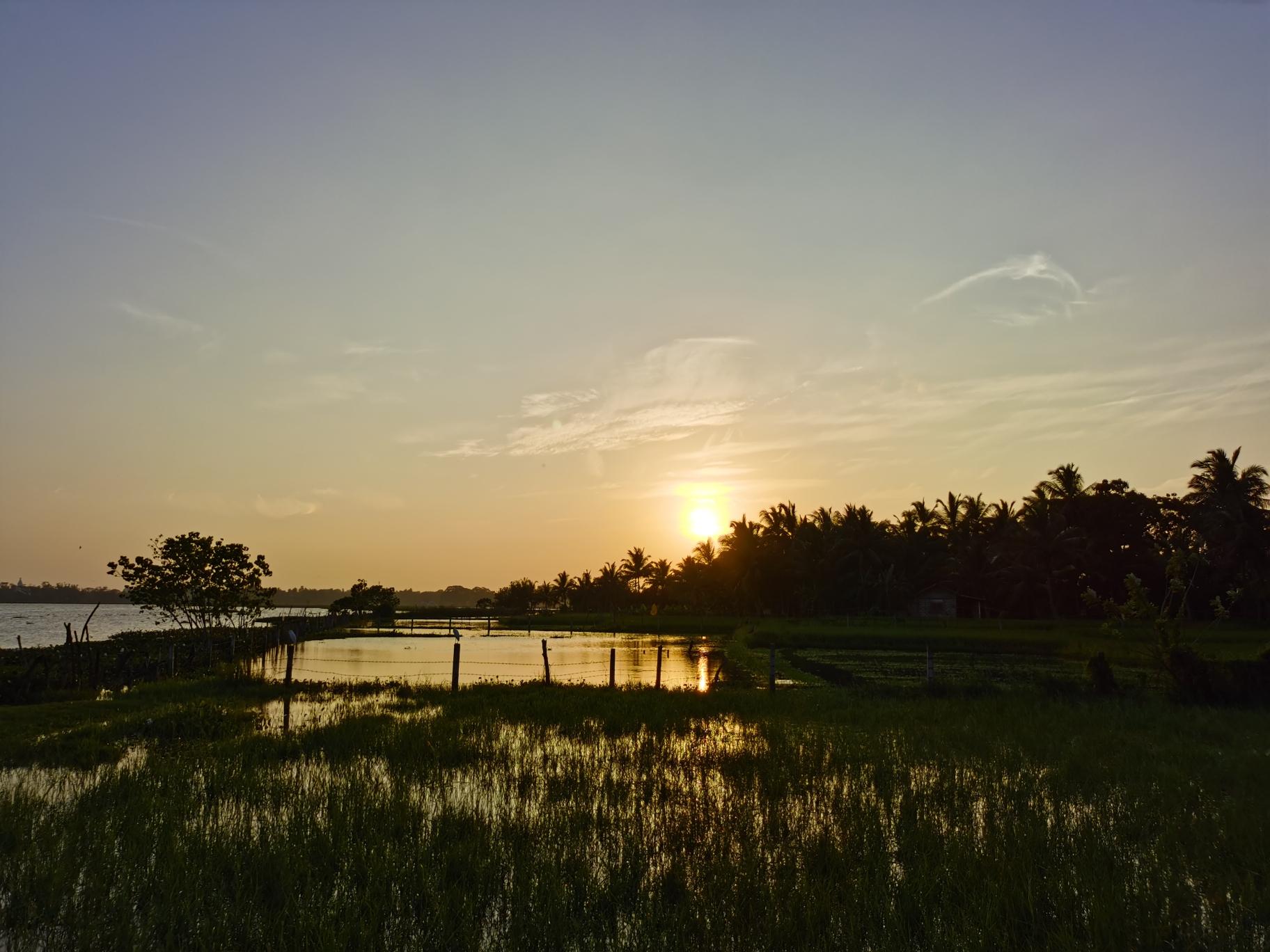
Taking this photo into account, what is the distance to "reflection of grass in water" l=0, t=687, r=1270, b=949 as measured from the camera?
5.88 meters

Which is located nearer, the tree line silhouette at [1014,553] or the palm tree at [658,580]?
the tree line silhouette at [1014,553]

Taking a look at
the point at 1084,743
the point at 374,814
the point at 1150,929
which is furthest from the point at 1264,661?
the point at 374,814

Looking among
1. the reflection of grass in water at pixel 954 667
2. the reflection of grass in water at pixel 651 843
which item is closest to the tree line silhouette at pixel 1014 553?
the reflection of grass in water at pixel 954 667

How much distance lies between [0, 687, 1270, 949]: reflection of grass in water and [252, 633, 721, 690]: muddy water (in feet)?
38.1

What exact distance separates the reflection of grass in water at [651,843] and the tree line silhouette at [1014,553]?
1589 inches

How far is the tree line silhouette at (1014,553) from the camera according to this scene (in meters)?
54.1

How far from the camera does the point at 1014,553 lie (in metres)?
61.3

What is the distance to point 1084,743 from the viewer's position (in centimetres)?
1335

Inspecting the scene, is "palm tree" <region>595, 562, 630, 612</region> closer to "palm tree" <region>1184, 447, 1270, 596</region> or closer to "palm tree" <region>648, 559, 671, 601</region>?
"palm tree" <region>648, 559, 671, 601</region>

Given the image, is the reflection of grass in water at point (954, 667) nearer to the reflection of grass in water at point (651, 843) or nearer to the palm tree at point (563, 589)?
the reflection of grass in water at point (651, 843)

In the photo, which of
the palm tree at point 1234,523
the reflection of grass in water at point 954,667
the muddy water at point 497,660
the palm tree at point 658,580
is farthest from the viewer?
the palm tree at point 658,580

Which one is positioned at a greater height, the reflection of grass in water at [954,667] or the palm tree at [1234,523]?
the palm tree at [1234,523]

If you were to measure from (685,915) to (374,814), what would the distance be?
407 cm

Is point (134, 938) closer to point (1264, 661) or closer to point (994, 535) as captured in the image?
point (1264, 661)
